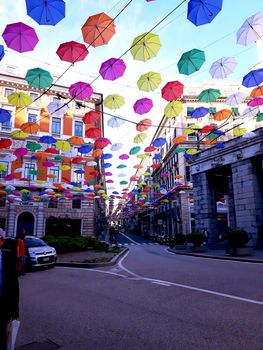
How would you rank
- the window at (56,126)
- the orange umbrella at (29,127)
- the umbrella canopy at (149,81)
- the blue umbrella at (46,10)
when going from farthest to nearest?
the window at (56,126) < the orange umbrella at (29,127) < the umbrella canopy at (149,81) < the blue umbrella at (46,10)

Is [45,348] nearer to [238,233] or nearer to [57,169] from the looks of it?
[238,233]

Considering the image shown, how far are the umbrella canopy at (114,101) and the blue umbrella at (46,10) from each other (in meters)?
4.47

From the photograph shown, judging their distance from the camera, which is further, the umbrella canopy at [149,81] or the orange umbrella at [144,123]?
the orange umbrella at [144,123]

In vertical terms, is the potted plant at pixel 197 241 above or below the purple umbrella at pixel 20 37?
below

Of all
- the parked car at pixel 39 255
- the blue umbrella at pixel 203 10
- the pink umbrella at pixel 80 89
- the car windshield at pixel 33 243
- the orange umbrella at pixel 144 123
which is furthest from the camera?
the orange umbrella at pixel 144 123

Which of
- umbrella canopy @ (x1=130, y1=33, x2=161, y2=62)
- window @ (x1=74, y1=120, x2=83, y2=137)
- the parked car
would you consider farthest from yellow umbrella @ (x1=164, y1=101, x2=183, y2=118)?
window @ (x1=74, y1=120, x2=83, y2=137)

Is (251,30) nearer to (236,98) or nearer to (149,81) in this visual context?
(149,81)

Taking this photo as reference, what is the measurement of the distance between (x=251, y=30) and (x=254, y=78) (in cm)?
243

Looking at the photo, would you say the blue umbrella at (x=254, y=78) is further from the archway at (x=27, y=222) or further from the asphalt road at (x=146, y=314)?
the archway at (x=27, y=222)

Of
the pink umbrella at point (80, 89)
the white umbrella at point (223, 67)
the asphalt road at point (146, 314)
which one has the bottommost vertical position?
the asphalt road at point (146, 314)

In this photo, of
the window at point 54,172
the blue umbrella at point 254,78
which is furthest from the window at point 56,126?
the blue umbrella at point 254,78

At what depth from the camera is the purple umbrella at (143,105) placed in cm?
1098

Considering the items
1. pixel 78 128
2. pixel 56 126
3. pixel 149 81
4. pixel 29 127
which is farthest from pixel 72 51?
pixel 78 128

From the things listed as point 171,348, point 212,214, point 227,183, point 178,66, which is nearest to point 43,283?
point 171,348
